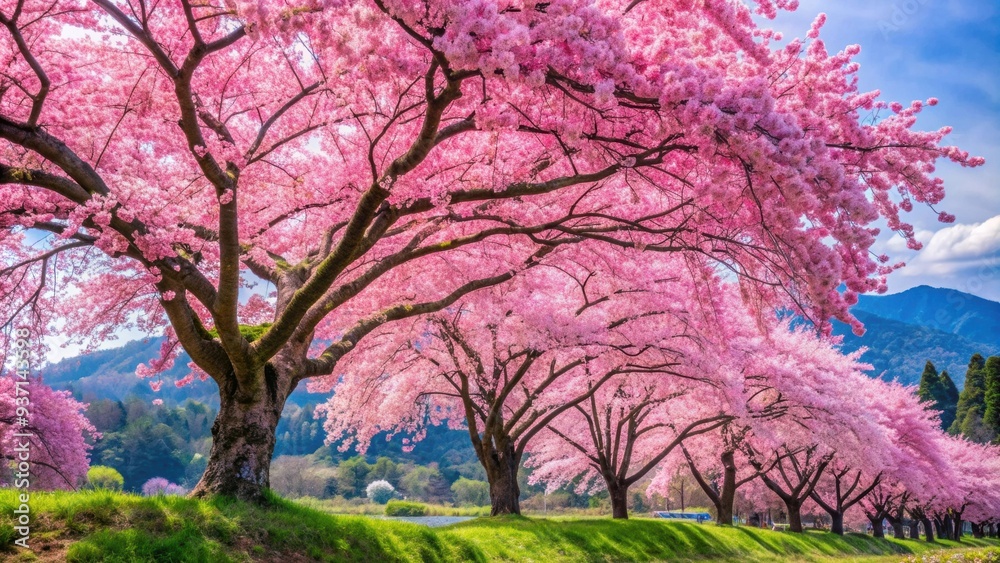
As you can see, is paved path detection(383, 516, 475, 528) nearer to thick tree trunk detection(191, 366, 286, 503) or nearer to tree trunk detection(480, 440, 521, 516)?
tree trunk detection(480, 440, 521, 516)

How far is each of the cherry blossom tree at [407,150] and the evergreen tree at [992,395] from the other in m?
57.4

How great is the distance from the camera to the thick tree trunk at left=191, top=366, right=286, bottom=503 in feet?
23.9

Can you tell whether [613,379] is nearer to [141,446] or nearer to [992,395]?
[992,395]

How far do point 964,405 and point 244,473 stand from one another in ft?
231

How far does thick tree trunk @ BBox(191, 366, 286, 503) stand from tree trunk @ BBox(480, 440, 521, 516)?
8.24 metres

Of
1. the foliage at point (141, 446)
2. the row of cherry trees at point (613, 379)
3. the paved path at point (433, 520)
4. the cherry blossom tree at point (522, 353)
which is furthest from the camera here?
the foliage at point (141, 446)

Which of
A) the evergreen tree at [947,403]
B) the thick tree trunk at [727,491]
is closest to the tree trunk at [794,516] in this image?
the thick tree trunk at [727,491]

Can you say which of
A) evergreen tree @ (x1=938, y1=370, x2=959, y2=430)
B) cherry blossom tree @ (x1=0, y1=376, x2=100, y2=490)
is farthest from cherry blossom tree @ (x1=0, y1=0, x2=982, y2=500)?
evergreen tree @ (x1=938, y1=370, x2=959, y2=430)

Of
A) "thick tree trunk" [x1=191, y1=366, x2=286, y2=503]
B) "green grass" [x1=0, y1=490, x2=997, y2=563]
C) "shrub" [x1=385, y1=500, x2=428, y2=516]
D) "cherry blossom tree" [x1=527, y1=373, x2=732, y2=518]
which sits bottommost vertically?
"shrub" [x1=385, y1=500, x2=428, y2=516]

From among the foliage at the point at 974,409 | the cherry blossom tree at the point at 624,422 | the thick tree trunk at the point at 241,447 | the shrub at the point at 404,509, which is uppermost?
the foliage at the point at 974,409

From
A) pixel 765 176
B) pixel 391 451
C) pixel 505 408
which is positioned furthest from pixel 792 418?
pixel 391 451

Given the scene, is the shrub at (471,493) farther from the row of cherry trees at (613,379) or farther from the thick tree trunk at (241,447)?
the thick tree trunk at (241,447)

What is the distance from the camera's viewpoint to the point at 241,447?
24.5 feet

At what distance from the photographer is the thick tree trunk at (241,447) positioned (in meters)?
7.28
